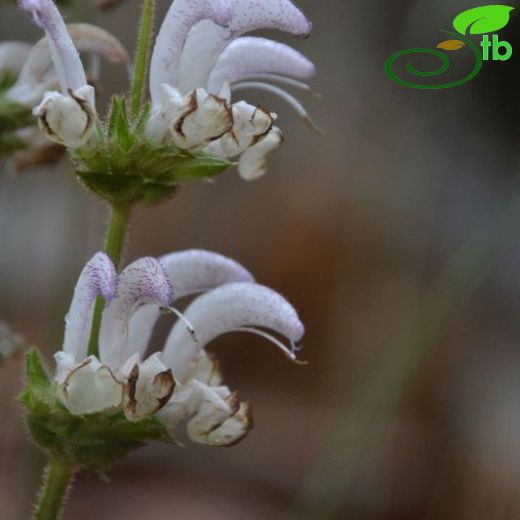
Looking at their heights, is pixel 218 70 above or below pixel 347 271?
above

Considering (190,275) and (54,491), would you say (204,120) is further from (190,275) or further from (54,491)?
(54,491)

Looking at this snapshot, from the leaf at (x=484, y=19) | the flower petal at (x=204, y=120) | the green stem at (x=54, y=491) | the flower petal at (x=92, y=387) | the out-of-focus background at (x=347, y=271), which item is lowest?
the out-of-focus background at (x=347, y=271)

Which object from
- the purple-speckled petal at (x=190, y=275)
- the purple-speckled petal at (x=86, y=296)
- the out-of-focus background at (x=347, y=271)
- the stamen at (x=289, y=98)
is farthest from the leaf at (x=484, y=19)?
the out-of-focus background at (x=347, y=271)

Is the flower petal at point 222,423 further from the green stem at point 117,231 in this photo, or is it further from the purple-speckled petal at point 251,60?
the purple-speckled petal at point 251,60

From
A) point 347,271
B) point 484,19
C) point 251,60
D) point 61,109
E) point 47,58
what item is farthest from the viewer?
point 347,271

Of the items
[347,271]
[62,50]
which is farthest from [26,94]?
[347,271]
